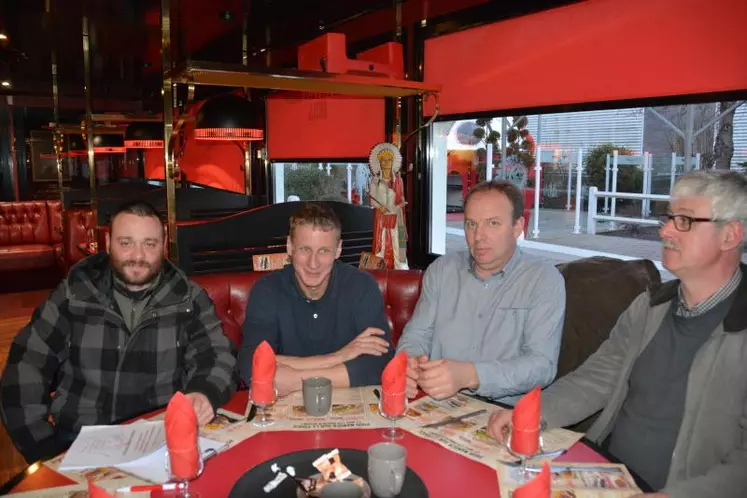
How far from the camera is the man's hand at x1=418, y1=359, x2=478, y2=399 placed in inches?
67.0

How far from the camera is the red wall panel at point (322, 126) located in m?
5.20

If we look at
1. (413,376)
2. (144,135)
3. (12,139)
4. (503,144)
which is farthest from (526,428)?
(12,139)

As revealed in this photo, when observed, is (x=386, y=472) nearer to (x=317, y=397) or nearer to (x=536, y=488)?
(x=536, y=488)

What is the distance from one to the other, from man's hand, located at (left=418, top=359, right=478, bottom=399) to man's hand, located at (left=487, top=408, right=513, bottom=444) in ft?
0.72

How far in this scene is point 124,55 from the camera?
646 centimetres

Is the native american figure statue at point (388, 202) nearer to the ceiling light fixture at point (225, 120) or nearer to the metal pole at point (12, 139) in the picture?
the ceiling light fixture at point (225, 120)

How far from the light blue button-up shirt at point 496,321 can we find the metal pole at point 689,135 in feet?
4.80

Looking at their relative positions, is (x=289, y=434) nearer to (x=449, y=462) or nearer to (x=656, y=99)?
(x=449, y=462)

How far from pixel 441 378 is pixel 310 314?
66 centimetres

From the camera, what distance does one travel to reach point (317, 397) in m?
1.58

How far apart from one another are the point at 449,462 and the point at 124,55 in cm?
652

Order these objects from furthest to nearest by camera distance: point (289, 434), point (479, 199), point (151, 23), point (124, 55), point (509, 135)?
point (124, 55) < point (151, 23) < point (509, 135) < point (479, 199) < point (289, 434)

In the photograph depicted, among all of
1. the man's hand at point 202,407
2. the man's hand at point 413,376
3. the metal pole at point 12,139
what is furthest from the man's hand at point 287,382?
the metal pole at point 12,139

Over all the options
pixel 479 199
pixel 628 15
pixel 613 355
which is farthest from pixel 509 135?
pixel 613 355
